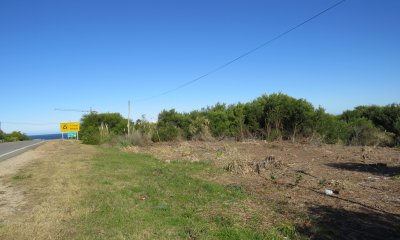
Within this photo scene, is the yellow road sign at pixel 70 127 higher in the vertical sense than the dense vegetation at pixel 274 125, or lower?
higher

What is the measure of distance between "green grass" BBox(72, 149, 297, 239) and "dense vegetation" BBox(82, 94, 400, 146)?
1472 centimetres

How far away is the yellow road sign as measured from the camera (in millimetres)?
58522

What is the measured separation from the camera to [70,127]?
58.7 m

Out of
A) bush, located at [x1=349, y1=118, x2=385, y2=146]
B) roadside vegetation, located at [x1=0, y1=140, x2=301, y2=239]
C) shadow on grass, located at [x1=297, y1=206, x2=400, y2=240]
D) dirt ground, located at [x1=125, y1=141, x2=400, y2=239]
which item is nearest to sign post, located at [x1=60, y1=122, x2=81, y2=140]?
bush, located at [x1=349, y1=118, x2=385, y2=146]

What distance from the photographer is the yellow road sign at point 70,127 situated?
58.5m

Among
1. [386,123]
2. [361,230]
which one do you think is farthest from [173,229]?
[386,123]

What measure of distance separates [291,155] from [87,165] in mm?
8059

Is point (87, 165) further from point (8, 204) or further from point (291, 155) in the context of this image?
point (291, 155)

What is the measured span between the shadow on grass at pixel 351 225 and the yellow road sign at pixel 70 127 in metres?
55.7

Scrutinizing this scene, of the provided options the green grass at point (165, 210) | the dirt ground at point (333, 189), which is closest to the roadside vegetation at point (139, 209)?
the green grass at point (165, 210)

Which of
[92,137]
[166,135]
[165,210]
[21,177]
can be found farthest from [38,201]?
[92,137]

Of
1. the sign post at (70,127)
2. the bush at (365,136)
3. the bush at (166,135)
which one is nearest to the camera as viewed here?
the bush at (365,136)

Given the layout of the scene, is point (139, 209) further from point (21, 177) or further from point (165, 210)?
point (21, 177)

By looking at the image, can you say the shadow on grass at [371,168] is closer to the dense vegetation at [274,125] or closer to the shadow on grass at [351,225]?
the shadow on grass at [351,225]
